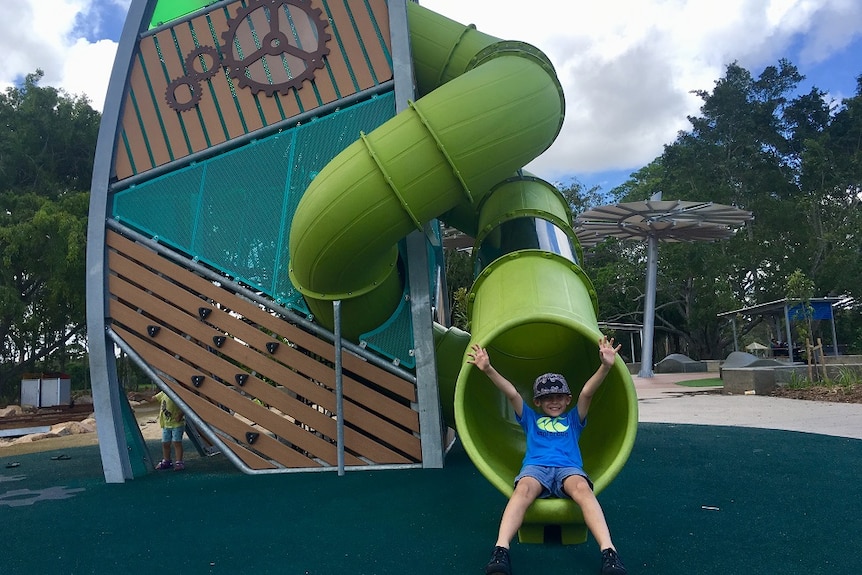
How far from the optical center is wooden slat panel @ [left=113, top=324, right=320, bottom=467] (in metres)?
6.97

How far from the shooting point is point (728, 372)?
1702 cm

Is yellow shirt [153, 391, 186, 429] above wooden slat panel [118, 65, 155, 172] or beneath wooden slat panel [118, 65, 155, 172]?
beneath

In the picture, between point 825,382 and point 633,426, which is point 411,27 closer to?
point 633,426

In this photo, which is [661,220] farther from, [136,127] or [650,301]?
[136,127]

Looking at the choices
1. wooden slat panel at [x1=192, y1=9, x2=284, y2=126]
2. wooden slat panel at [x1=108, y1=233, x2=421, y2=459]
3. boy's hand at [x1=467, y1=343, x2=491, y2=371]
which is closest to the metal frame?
wooden slat panel at [x1=108, y1=233, x2=421, y2=459]

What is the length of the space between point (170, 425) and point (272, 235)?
278 cm

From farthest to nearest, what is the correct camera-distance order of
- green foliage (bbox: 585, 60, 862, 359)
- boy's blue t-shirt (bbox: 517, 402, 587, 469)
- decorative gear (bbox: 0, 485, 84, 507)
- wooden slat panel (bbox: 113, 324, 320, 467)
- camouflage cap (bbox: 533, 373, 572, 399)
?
green foliage (bbox: 585, 60, 862, 359), wooden slat panel (bbox: 113, 324, 320, 467), decorative gear (bbox: 0, 485, 84, 507), camouflage cap (bbox: 533, 373, 572, 399), boy's blue t-shirt (bbox: 517, 402, 587, 469)

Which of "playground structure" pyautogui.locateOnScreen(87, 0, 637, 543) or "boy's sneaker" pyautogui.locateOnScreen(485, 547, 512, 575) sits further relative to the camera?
"playground structure" pyautogui.locateOnScreen(87, 0, 637, 543)

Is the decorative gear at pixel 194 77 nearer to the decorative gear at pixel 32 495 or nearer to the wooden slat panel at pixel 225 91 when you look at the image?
the wooden slat panel at pixel 225 91

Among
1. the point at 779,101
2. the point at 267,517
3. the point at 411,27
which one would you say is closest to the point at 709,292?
the point at 779,101

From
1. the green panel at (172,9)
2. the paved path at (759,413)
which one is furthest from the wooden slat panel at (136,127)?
the paved path at (759,413)

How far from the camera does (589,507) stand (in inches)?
139

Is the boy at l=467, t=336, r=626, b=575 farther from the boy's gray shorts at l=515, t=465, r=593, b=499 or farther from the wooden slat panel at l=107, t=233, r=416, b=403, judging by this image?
the wooden slat panel at l=107, t=233, r=416, b=403

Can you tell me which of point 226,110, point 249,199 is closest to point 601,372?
point 249,199
